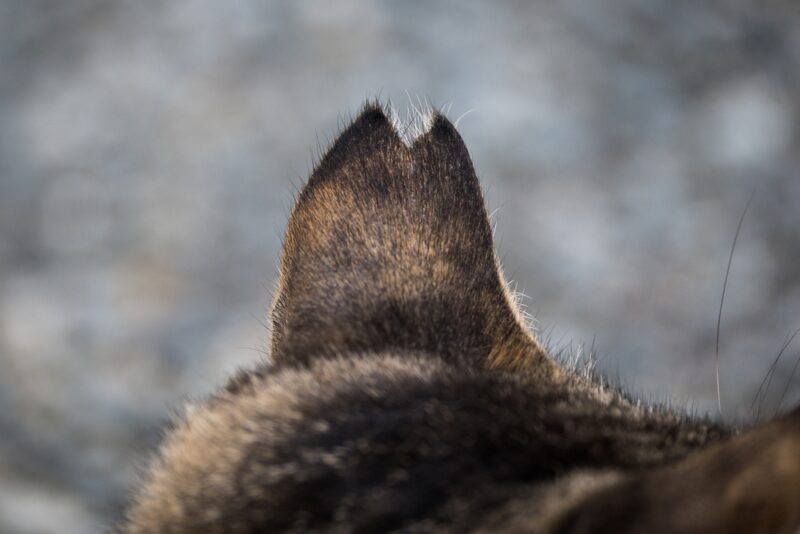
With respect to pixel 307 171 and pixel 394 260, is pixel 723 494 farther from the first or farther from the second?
pixel 307 171

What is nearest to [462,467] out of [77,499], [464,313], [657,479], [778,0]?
[657,479]

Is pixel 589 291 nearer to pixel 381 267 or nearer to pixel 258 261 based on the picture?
pixel 258 261

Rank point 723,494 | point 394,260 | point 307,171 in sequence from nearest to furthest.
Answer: point 723,494
point 394,260
point 307,171

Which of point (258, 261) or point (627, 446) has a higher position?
point (258, 261)

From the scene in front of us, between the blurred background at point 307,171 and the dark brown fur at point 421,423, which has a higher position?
the blurred background at point 307,171

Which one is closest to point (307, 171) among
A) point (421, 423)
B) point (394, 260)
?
point (394, 260)

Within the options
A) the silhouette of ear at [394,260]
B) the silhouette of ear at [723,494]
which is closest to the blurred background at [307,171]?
the silhouette of ear at [394,260]

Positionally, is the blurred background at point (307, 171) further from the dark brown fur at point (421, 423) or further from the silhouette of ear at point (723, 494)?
the silhouette of ear at point (723, 494)

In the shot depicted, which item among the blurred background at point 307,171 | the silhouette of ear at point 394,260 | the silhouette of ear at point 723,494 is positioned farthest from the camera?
the blurred background at point 307,171
